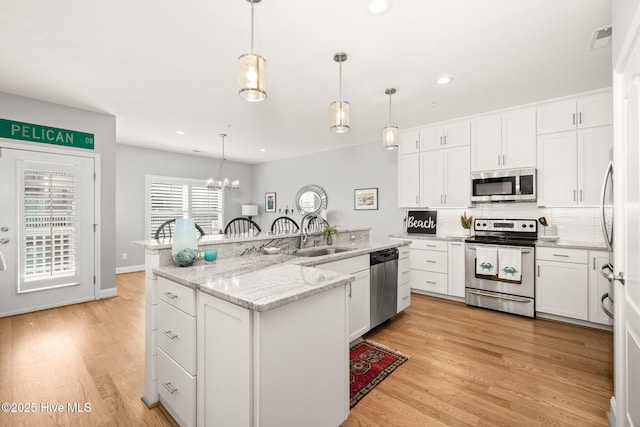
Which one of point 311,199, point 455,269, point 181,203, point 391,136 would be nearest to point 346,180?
point 311,199

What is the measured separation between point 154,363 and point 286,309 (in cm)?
116

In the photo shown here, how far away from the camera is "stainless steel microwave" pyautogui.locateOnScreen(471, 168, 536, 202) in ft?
11.9

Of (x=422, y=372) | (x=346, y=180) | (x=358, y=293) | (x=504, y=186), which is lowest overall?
(x=422, y=372)

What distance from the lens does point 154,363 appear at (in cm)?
183

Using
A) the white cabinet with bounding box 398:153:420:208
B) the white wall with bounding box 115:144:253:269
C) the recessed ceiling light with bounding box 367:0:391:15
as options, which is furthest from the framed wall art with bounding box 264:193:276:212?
the recessed ceiling light with bounding box 367:0:391:15

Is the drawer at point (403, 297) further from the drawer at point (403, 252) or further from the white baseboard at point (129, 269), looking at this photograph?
the white baseboard at point (129, 269)

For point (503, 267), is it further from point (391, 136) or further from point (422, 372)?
point (391, 136)

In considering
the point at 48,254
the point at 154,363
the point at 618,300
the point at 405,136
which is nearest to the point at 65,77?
the point at 48,254

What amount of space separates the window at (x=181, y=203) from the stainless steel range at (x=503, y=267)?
5516mm

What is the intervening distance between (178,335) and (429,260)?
349 cm

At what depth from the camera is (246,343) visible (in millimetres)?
1207

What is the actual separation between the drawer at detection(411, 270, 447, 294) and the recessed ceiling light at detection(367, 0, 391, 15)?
10.9ft

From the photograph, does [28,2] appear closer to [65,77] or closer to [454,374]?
[65,77]

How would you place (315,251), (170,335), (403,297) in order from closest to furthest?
(170,335) → (315,251) → (403,297)
